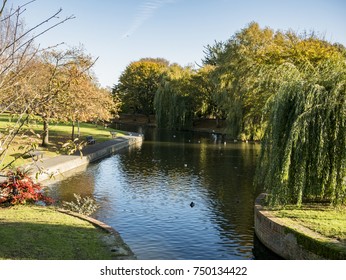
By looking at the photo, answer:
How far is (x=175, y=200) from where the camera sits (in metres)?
21.2

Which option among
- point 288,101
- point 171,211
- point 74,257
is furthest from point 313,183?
point 74,257

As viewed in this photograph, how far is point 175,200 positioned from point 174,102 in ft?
170

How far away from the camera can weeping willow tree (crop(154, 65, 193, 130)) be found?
72.8 m

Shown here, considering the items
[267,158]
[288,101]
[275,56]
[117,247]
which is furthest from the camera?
[275,56]

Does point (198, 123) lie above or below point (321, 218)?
above

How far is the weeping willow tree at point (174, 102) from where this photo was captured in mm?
72812

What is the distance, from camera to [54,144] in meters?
38.7

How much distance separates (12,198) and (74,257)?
7006mm

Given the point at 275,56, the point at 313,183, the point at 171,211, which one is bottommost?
the point at 171,211

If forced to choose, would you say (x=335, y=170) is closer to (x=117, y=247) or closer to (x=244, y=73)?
(x=117, y=247)

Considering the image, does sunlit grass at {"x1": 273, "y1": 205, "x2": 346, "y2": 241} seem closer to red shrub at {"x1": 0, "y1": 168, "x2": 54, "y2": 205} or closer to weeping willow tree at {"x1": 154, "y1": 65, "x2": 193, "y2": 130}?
red shrub at {"x1": 0, "y1": 168, "x2": 54, "y2": 205}

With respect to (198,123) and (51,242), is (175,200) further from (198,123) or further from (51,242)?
(198,123)

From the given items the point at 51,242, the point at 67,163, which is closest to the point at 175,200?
the point at 51,242
